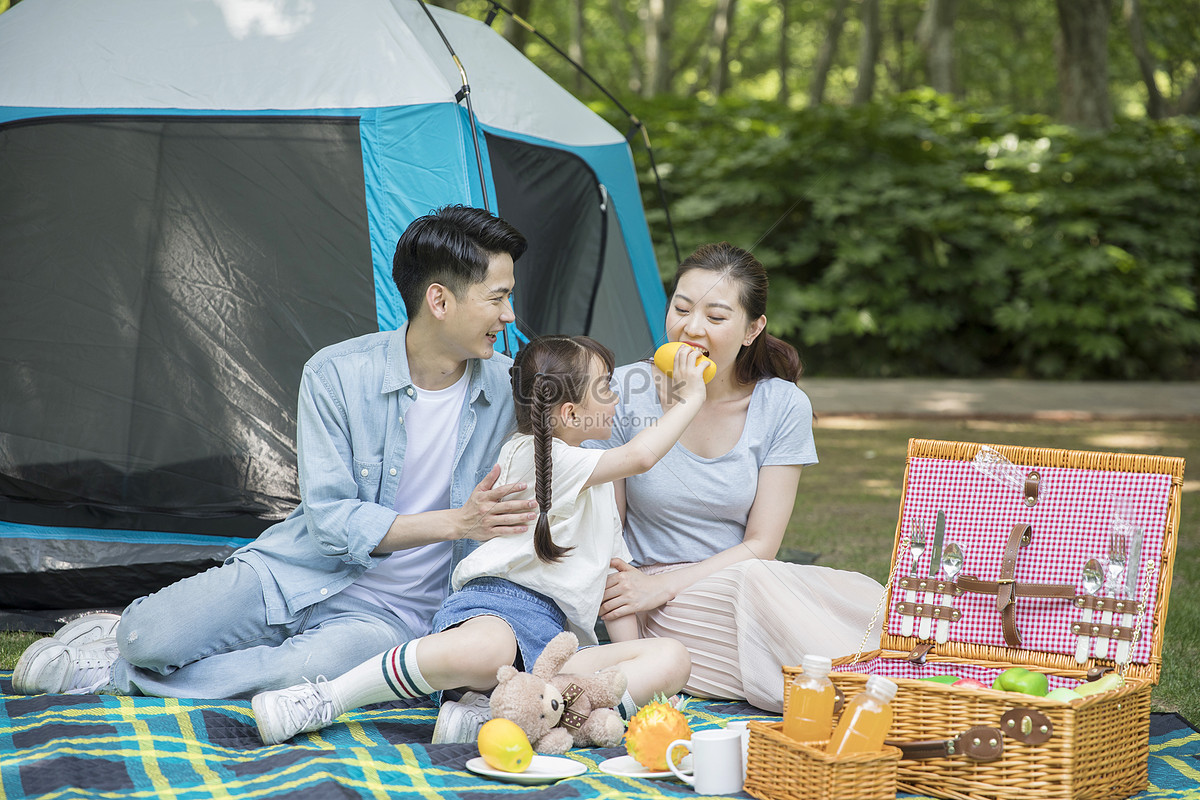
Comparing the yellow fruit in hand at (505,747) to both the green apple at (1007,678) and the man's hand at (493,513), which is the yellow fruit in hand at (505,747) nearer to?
the man's hand at (493,513)

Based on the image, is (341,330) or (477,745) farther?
(341,330)

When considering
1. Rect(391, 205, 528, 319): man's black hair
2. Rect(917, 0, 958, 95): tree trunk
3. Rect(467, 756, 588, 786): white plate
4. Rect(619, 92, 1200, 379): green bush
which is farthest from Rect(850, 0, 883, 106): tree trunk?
Rect(467, 756, 588, 786): white plate

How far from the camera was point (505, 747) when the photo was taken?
1.84m

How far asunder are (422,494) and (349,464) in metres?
0.18

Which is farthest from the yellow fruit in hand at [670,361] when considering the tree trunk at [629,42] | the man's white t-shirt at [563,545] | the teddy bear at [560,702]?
the tree trunk at [629,42]

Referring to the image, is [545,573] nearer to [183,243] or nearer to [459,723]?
[459,723]

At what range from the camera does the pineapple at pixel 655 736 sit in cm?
189

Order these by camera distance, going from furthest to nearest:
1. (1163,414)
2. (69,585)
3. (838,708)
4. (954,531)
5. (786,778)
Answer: (1163,414), (69,585), (954,531), (838,708), (786,778)

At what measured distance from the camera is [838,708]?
1.88 metres

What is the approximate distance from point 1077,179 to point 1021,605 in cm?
831

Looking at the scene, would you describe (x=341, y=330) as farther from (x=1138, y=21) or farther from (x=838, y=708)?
(x=1138, y=21)


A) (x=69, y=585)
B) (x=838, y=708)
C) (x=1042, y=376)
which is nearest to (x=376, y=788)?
(x=838, y=708)

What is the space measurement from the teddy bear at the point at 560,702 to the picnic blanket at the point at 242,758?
0.04 meters

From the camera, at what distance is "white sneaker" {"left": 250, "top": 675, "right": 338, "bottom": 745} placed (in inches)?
77.3
